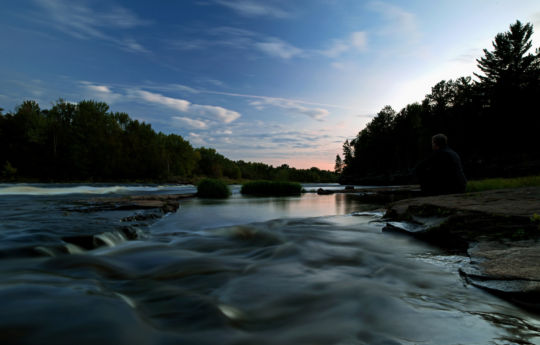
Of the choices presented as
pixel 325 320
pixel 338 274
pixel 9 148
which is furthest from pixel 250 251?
pixel 9 148

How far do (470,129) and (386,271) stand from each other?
66.0 m

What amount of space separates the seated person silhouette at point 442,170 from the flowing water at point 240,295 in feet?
12.1

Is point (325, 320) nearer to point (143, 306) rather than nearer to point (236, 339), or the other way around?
point (236, 339)

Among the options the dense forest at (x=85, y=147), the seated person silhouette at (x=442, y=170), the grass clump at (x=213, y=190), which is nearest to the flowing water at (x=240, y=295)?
the seated person silhouette at (x=442, y=170)

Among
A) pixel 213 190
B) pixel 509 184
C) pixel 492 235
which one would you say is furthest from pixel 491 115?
pixel 492 235

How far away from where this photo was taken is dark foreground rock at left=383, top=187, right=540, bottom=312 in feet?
6.11

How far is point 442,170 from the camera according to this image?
689 centimetres

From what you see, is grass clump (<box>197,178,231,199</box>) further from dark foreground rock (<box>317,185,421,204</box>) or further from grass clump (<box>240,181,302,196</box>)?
dark foreground rock (<box>317,185,421,204</box>)

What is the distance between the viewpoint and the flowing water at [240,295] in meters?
1.48

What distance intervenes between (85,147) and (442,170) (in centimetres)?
7601

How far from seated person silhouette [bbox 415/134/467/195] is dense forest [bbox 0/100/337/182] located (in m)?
60.1

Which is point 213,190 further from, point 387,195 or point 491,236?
point 491,236

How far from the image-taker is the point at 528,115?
4322cm

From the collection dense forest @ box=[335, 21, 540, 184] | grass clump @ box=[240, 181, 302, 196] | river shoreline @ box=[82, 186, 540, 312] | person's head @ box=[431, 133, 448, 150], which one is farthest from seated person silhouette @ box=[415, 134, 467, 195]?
dense forest @ box=[335, 21, 540, 184]
